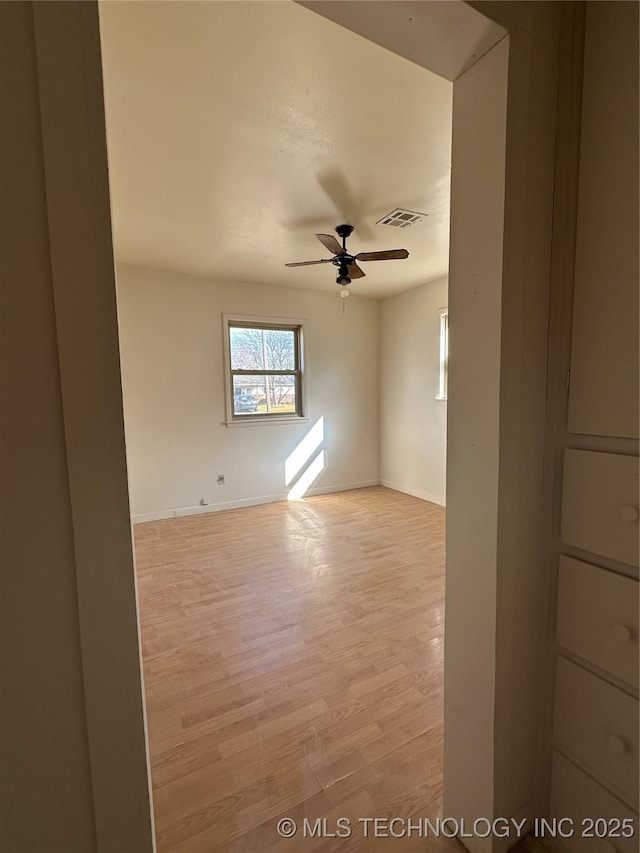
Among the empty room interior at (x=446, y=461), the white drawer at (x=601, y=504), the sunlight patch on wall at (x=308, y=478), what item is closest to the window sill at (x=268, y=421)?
the sunlight patch on wall at (x=308, y=478)

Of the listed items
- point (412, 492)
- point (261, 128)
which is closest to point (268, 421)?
point (412, 492)

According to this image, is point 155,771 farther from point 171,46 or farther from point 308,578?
point 171,46

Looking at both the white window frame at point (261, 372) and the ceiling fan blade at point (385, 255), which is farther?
the white window frame at point (261, 372)

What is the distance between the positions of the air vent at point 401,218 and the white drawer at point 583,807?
2.99 metres

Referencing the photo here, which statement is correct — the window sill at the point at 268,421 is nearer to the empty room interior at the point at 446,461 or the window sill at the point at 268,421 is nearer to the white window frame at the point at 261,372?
the white window frame at the point at 261,372

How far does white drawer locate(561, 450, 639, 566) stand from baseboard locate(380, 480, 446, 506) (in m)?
3.49

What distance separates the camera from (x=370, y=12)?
80cm

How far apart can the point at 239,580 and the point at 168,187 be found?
2.69 meters

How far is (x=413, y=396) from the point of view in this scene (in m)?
4.83

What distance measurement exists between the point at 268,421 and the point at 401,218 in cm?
268

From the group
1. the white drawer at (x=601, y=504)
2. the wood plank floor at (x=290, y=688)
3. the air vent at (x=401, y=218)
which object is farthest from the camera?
the air vent at (x=401, y=218)

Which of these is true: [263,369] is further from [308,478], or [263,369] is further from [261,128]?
[261,128]

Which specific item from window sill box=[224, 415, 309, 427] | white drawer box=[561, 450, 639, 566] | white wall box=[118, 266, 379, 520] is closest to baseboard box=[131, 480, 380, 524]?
white wall box=[118, 266, 379, 520]

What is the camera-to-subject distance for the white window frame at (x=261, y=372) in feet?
14.2
